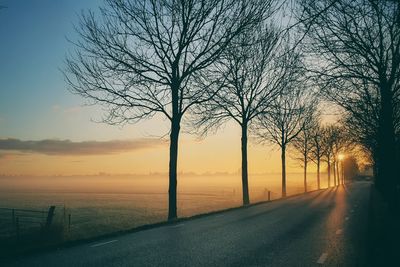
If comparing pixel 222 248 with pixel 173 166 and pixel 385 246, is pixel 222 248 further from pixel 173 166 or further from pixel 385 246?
pixel 173 166

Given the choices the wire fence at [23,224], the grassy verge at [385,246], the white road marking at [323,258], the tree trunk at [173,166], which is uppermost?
the tree trunk at [173,166]

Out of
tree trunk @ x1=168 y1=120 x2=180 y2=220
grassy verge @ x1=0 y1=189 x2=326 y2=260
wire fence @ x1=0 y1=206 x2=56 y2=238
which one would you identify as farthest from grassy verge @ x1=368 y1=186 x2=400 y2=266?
wire fence @ x1=0 y1=206 x2=56 y2=238

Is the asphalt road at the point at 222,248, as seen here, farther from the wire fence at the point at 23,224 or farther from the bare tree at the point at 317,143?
the bare tree at the point at 317,143

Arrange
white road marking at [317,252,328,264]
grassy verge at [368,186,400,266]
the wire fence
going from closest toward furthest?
grassy verge at [368,186,400,266], white road marking at [317,252,328,264], the wire fence

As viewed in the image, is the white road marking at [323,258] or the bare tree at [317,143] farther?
the bare tree at [317,143]

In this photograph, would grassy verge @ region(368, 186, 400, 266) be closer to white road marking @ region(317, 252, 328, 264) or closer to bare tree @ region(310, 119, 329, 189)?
white road marking @ region(317, 252, 328, 264)

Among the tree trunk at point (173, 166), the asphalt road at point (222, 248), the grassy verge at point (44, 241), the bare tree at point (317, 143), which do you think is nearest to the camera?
the asphalt road at point (222, 248)

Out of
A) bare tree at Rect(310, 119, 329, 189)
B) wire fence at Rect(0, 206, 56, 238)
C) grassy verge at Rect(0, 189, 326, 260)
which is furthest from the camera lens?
bare tree at Rect(310, 119, 329, 189)

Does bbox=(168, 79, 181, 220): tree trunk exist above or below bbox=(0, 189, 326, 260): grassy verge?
above

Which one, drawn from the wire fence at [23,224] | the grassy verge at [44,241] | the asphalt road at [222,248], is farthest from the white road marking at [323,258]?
the wire fence at [23,224]

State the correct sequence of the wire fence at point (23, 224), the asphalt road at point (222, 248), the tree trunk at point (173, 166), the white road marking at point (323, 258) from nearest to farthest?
the asphalt road at point (222, 248) < the white road marking at point (323, 258) < the tree trunk at point (173, 166) < the wire fence at point (23, 224)

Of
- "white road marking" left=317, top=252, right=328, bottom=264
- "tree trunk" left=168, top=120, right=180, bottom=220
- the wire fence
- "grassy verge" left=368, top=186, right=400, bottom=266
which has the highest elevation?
"tree trunk" left=168, top=120, right=180, bottom=220

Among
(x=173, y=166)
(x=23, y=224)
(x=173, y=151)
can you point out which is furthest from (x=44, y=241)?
(x=23, y=224)

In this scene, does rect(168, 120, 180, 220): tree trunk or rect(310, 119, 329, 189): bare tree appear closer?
rect(168, 120, 180, 220): tree trunk
